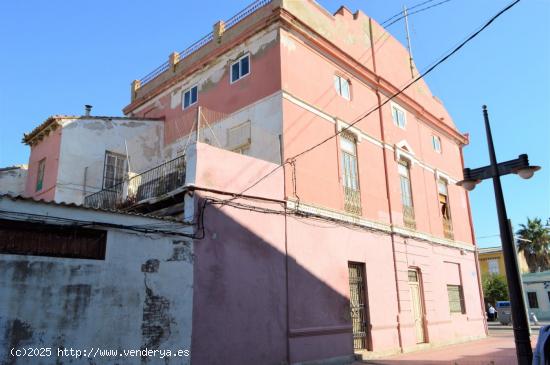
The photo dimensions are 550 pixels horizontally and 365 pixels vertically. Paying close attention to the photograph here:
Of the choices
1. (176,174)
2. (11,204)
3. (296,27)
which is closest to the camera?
(11,204)

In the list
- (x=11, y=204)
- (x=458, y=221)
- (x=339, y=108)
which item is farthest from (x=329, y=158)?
(x=458, y=221)

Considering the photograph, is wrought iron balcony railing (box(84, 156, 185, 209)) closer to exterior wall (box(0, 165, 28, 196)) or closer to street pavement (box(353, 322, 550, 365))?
exterior wall (box(0, 165, 28, 196))

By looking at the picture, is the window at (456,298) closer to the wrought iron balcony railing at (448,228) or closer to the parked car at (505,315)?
the wrought iron balcony railing at (448,228)

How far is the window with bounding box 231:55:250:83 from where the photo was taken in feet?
43.3

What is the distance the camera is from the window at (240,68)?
520 inches

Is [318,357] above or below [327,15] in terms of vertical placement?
below

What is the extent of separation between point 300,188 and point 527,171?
5400mm

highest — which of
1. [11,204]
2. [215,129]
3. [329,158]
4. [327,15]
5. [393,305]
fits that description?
[327,15]

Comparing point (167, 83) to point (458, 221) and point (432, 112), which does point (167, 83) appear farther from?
point (458, 221)

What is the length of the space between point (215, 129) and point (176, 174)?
3.28 metres

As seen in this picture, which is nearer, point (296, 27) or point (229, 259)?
point (229, 259)

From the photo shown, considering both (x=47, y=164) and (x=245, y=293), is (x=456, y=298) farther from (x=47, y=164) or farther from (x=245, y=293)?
(x=47, y=164)

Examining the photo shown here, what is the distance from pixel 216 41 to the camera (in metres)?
14.4

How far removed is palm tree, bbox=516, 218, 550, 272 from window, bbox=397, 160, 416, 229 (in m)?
29.4
